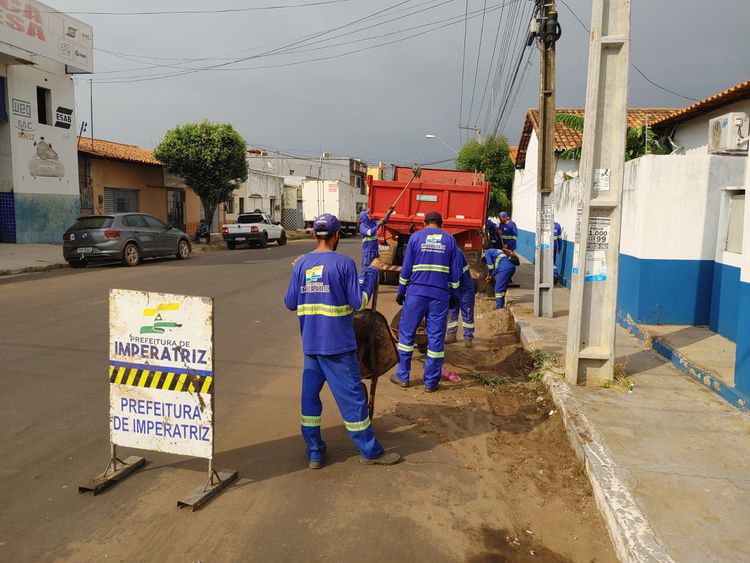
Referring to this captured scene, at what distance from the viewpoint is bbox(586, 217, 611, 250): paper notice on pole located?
5.98 m

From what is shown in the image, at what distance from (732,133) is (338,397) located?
16.7 feet

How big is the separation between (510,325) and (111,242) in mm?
11292

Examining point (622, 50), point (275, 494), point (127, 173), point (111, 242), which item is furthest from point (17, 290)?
point (127, 173)

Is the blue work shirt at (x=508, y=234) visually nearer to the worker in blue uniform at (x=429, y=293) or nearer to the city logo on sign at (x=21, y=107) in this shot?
the worker in blue uniform at (x=429, y=293)

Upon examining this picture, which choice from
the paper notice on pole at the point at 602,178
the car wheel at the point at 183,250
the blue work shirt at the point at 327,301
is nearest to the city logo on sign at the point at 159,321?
the blue work shirt at the point at 327,301

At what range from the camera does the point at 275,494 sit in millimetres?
3822

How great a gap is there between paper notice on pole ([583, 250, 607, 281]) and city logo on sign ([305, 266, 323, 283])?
3152 millimetres

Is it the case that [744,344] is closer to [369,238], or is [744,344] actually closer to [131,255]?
[369,238]

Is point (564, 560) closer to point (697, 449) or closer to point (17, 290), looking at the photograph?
point (697, 449)

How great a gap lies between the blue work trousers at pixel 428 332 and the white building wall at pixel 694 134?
8.59 metres

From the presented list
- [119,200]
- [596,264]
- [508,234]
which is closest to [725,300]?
[596,264]

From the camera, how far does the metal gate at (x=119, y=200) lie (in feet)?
85.6

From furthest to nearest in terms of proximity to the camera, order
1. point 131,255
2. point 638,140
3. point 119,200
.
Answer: point 119,200 < point 131,255 < point 638,140

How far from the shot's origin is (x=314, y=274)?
4.05 metres
